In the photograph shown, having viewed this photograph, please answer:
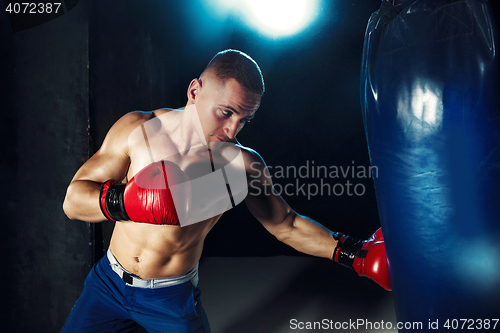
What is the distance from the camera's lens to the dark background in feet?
4.92

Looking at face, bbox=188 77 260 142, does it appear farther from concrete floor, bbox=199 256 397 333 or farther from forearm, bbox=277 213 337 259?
concrete floor, bbox=199 256 397 333

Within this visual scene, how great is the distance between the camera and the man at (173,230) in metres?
1.18

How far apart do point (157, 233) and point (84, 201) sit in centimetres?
30

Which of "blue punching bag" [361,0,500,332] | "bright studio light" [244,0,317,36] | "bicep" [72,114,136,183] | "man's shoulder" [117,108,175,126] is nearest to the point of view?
"blue punching bag" [361,0,500,332]

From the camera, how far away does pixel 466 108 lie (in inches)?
27.8

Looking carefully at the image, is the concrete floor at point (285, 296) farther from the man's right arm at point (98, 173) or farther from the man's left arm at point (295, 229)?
the man's right arm at point (98, 173)

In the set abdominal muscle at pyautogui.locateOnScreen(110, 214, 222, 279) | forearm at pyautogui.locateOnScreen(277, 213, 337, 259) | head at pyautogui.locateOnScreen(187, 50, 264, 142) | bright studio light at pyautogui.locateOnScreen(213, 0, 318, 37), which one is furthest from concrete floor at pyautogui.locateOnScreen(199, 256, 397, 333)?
bright studio light at pyautogui.locateOnScreen(213, 0, 318, 37)

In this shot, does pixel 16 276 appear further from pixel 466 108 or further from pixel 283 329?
pixel 466 108

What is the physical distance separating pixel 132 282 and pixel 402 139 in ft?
3.54

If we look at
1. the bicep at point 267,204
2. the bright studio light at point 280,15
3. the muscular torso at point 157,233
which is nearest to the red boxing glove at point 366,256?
the bicep at point 267,204

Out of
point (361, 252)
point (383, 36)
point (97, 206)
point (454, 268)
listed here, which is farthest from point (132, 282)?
point (383, 36)

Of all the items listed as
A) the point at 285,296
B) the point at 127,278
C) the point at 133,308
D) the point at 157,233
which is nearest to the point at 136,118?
the point at 157,233

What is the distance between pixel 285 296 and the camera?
2559 mm

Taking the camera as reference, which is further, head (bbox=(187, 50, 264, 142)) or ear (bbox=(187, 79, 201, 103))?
ear (bbox=(187, 79, 201, 103))
